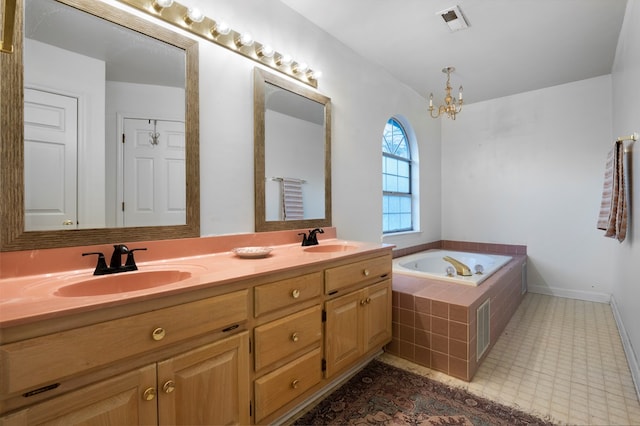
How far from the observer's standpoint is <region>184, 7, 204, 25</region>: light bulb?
1.55 metres

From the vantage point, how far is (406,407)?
5.36 ft

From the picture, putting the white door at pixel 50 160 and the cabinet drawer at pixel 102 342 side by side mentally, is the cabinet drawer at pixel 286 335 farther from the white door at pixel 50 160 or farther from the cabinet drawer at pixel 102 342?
the white door at pixel 50 160

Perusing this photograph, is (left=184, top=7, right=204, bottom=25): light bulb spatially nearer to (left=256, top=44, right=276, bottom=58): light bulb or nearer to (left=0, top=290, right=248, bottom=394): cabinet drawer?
(left=256, top=44, right=276, bottom=58): light bulb

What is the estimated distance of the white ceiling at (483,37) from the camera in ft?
7.04

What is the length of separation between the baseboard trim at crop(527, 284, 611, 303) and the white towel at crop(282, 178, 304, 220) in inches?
130

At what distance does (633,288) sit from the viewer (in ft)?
6.56

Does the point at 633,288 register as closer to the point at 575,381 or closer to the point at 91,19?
the point at 575,381

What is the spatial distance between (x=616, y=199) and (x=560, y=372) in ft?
4.42

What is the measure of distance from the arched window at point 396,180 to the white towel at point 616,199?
1.83 metres

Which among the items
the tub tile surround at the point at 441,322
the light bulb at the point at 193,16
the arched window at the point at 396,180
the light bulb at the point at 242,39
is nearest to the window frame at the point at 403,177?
the arched window at the point at 396,180

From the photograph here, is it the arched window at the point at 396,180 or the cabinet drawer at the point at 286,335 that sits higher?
the arched window at the point at 396,180

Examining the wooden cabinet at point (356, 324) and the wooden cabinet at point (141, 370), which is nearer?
the wooden cabinet at point (141, 370)

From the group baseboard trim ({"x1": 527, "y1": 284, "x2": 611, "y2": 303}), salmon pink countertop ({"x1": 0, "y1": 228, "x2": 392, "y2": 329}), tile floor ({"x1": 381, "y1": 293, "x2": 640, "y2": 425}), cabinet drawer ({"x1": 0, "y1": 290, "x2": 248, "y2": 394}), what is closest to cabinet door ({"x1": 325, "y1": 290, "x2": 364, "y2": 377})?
salmon pink countertop ({"x1": 0, "y1": 228, "x2": 392, "y2": 329})

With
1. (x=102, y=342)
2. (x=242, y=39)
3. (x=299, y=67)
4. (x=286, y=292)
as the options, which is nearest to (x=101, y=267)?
(x=102, y=342)
